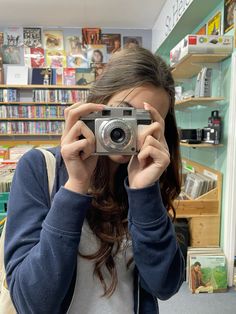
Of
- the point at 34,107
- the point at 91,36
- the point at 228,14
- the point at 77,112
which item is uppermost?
the point at 91,36

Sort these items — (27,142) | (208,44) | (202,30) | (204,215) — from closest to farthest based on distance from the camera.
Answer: (208,44) → (204,215) → (202,30) → (27,142)

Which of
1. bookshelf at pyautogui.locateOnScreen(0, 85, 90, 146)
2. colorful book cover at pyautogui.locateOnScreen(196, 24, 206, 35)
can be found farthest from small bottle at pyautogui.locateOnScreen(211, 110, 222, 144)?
bookshelf at pyautogui.locateOnScreen(0, 85, 90, 146)

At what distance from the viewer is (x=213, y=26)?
220cm

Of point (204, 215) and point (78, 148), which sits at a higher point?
point (78, 148)

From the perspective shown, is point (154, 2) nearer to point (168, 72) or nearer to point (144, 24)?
point (144, 24)

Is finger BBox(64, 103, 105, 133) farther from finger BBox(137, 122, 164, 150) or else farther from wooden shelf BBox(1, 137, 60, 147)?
wooden shelf BBox(1, 137, 60, 147)

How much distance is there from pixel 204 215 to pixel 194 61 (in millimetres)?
1168

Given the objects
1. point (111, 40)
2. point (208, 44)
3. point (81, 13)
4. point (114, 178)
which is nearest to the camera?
point (114, 178)

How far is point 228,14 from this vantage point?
193 cm

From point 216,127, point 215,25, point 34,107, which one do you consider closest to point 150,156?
point 216,127

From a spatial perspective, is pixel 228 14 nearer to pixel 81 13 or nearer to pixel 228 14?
pixel 228 14

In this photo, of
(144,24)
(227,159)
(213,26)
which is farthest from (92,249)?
(144,24)

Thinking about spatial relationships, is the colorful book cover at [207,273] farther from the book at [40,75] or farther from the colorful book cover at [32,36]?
the colorful book cover at [32,36]

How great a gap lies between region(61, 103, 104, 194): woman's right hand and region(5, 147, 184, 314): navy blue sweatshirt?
1.1 inches
